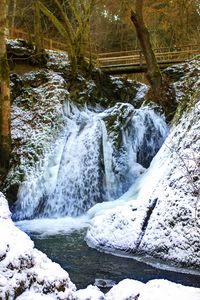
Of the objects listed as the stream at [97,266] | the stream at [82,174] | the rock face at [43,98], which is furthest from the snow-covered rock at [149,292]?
the rock face at [43,98]

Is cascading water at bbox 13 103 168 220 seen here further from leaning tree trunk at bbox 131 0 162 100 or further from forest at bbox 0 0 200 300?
leaning tree trunk at bbox 131 0 162 100

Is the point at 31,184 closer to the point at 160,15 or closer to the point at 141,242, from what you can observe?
the point at 141,242

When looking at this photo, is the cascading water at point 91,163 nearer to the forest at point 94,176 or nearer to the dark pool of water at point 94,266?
the forest at point 94,176

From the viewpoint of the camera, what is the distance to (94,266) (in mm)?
5688

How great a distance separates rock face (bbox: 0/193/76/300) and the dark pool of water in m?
2.09

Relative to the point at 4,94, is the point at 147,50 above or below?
above

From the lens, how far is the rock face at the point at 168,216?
5.66 meters

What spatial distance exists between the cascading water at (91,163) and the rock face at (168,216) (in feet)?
7.97

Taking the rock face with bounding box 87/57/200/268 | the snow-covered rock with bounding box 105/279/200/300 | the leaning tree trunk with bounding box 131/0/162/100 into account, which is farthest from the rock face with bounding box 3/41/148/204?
the snow-covered rock with bounding box 105/279/200/300

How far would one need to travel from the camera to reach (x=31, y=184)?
9.57 metres

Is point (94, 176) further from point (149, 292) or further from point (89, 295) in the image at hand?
point (89, 295)

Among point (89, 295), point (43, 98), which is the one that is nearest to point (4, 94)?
point (43, 98)

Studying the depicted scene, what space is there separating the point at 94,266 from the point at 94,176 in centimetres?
421

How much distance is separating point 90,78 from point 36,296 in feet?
38.5
